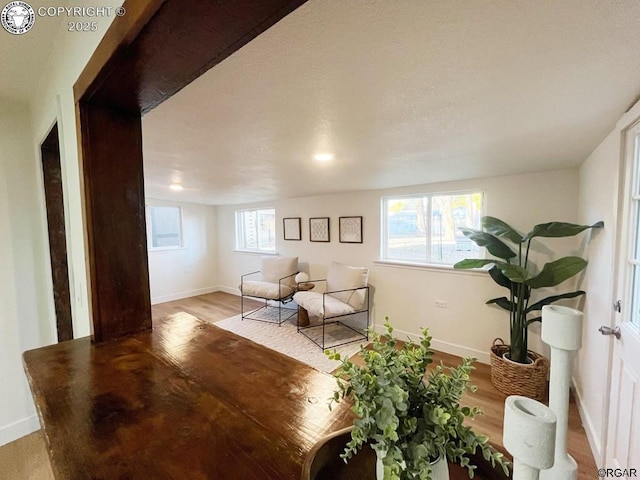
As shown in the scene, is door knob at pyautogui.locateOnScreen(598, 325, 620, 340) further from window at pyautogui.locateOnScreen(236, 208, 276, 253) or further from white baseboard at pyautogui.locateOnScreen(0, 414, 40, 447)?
window at pyautogui.locateOnScreen(236, 208, 276, 253)

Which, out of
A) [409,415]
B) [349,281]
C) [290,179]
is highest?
[290,179]

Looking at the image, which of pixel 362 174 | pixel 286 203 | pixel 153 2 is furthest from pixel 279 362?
pixel 286 203

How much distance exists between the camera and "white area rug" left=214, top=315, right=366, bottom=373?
3.04m

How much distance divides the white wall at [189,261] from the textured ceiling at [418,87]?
3690mm

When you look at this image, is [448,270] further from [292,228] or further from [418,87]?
[292,228]

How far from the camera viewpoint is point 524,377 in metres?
2.23

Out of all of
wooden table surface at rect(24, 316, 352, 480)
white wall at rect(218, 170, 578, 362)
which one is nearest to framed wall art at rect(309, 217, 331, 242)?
white wall at rect(218, 170, 578, 362)

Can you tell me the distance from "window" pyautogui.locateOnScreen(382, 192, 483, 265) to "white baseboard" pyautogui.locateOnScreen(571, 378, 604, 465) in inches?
56.3

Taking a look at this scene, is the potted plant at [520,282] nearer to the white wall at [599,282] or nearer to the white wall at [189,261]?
the white wall at [599,282]

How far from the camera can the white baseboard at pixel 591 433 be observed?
1.64 metres

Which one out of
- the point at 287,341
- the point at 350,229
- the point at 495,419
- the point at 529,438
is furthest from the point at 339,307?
the point at 529,438

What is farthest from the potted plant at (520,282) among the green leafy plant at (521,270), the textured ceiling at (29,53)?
the textured ceiling at (29,53)

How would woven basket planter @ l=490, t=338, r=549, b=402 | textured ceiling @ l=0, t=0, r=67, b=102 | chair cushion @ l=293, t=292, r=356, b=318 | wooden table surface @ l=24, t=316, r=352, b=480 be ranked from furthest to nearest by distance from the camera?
chair cushion @ l=293, t=292, r=356, b=318, woven basket planter @ l=490, t=338, r=549, b=402, textured ceiling @ l=0, t=0, r=67, b=102, wooden table surface @ l=24, t=316, r=352, b=480

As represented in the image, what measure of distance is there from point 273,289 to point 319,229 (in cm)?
116
